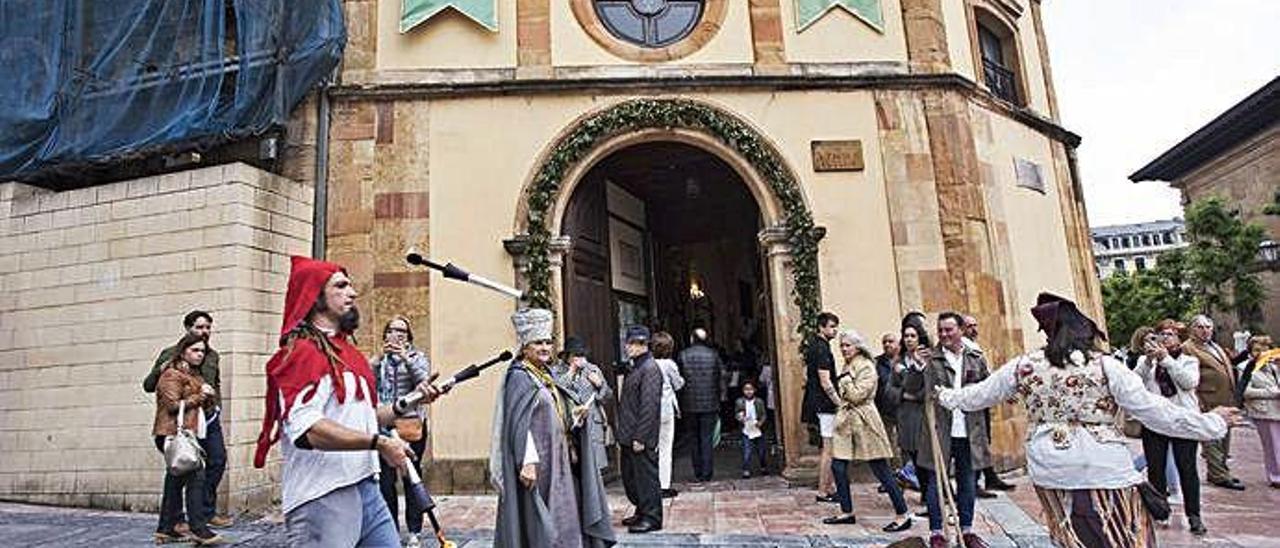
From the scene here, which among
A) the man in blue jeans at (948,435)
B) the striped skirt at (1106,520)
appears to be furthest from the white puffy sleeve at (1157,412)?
the man in blue jeans at (948,435)

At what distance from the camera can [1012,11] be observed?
11594mm

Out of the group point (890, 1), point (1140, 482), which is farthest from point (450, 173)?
point (1140, 482)

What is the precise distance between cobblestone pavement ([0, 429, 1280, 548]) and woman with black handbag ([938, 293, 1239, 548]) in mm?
2307

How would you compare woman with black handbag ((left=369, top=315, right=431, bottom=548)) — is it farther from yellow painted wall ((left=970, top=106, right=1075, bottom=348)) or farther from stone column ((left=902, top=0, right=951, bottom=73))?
yellow painted wall ((left=970, top=106, right=1075, bottom=348))

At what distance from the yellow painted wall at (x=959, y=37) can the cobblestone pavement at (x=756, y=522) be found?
5.24 meters

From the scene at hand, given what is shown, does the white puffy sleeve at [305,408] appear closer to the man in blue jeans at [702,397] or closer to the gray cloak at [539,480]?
the gray cloak at [539,480]

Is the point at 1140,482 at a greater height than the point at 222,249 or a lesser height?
lesser

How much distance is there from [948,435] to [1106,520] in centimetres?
232

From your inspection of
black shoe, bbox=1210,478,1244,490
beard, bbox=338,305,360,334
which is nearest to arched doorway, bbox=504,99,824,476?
black shoe, bbox=1210,478,1244,490

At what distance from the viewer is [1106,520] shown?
3.33m

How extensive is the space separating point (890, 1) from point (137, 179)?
9.18 meters

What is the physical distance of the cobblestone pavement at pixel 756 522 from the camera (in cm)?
572

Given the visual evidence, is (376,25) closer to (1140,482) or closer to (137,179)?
(137,179)

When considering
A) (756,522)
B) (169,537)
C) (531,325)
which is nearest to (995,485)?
(756,522)
